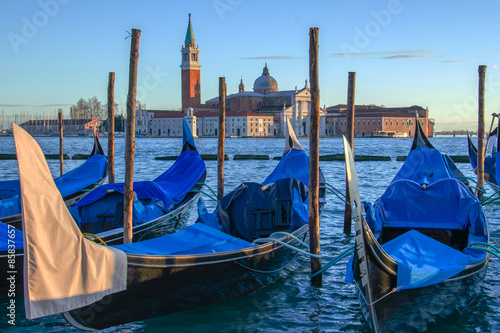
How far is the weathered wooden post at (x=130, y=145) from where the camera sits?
3.98 metres

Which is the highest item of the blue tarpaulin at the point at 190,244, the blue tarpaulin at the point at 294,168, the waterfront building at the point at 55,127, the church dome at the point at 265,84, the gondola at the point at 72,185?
the church dome at the point at 265,84

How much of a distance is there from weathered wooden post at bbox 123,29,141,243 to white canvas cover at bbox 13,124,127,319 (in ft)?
4.46

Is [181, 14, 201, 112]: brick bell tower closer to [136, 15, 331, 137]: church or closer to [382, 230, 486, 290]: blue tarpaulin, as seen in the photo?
[136, 15, 331, 137]: church

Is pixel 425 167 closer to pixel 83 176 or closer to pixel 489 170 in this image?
pixel 489 170

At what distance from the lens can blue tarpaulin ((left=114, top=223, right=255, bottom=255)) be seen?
3244mm

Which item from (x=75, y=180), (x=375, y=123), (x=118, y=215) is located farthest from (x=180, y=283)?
(x=375, y=123)

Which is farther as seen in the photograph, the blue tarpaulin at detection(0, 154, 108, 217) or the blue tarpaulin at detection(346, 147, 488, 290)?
the blue tarpaulin at detection(0, 154, 108, 217)

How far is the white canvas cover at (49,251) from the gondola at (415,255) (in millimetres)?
1296

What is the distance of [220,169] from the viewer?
6418mm

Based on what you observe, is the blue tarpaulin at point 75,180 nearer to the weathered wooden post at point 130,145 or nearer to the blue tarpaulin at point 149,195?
the blue tarpaulin at point 149,195

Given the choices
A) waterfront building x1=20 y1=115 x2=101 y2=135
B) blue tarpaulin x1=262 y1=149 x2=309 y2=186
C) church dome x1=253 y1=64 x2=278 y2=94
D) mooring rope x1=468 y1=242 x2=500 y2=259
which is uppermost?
church dome x1=253 y1=64 x2=278 y2=94


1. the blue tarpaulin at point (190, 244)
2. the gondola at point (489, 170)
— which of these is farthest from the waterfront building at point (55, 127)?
the blue tarpaulin at point (190, 244)

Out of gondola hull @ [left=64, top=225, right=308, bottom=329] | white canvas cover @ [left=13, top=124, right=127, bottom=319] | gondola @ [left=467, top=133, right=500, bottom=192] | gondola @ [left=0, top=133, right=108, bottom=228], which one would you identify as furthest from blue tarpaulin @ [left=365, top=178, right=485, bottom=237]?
gondola @ [left=467, top=133, right=500, bottom=192]

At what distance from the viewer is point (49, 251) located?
7.61ft
